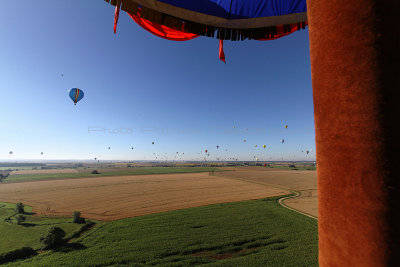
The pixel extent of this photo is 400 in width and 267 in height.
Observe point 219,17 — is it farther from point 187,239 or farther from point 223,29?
point 187,239

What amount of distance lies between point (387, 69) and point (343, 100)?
0.58ft

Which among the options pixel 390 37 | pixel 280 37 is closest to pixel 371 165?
pixel 390 37

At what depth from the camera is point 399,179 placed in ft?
2.18

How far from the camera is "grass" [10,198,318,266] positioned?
12656 millimetres

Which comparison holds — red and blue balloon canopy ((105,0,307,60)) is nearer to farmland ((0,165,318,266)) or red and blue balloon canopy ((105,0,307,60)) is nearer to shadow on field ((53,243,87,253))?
farmland ((0,165,318,266))

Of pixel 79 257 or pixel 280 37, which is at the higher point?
pixel 280 37

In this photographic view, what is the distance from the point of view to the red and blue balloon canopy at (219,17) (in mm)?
2727

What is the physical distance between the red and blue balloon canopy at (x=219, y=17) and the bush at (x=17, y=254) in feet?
67.9

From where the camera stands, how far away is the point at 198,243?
1519 cm

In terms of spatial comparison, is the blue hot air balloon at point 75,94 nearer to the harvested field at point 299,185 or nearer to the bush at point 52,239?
the bush at point 52,239

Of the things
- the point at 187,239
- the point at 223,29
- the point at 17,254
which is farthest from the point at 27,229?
the point at 223,29

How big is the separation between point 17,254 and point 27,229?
8.30 m

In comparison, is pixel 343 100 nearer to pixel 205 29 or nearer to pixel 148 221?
pixel 205 29

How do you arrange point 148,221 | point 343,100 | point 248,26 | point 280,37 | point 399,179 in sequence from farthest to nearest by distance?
1. point 148,221
2. point 280,37
3. point 248,26
4. point 343,100
5. point 399,179
